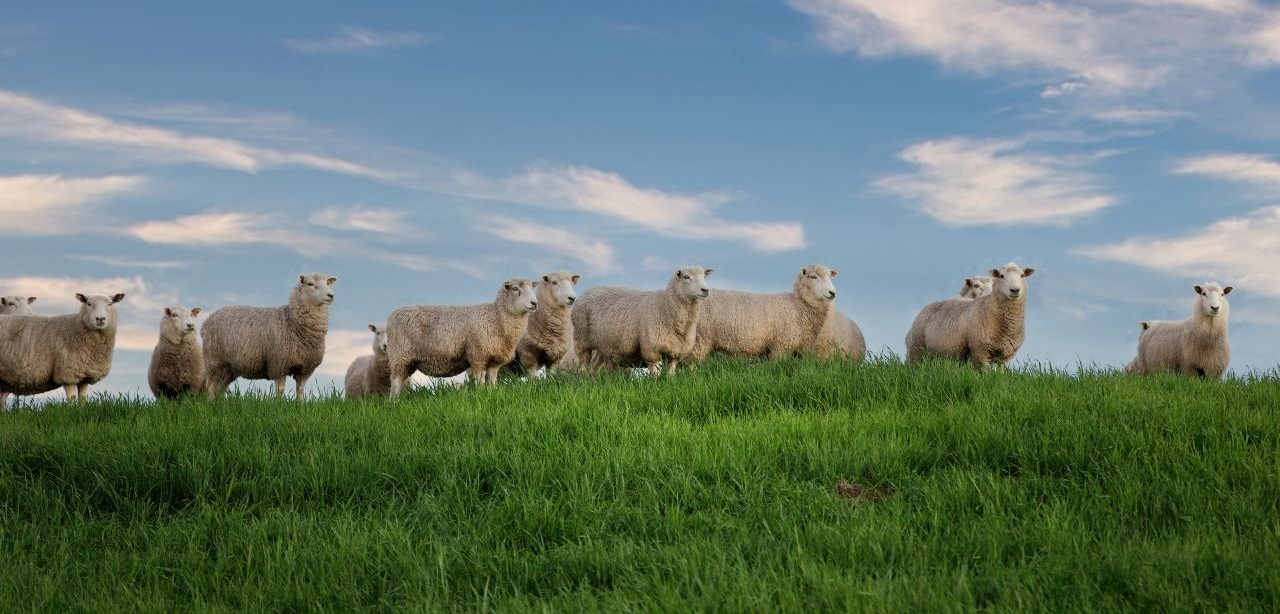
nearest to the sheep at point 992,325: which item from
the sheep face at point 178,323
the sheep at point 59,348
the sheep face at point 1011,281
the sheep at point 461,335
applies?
the sheep face at point 1011,281

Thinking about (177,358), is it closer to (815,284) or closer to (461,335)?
(461,335)

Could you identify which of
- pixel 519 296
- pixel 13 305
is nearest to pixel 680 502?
pixel 519 296

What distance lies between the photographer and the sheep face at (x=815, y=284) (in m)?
15.5

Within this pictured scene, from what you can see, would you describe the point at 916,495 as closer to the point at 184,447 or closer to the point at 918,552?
the point at 918,552

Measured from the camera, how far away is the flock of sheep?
47.2ft

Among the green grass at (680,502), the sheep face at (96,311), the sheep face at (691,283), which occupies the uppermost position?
the sheep face at (691,283)

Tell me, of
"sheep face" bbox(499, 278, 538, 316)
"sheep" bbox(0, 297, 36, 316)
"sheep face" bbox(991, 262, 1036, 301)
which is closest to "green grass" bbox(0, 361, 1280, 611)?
"sheep face" bbox(499, 278, 538, 316)

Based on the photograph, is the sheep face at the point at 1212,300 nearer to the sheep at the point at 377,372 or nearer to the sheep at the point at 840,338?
the sheep at the point at 840,338

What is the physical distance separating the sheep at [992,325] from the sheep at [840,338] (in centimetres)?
137

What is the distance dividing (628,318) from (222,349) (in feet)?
20.3

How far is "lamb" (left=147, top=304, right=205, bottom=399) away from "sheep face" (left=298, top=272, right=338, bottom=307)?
5.33 ft

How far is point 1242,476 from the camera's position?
7.16 m

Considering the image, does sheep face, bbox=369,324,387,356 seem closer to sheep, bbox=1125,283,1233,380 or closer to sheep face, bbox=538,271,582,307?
sheep face, bbox=538,271,582,307

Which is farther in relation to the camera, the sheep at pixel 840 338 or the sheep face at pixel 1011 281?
the sheep at pixel 840 338
